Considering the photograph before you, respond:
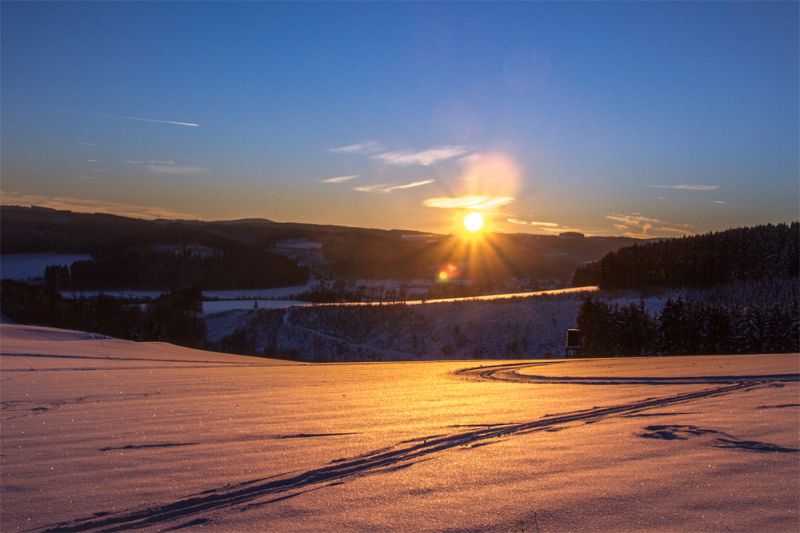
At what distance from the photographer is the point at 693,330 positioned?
3797cm

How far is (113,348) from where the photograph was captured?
1975cm

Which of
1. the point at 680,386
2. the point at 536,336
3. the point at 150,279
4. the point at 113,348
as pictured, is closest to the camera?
the point at 680,386

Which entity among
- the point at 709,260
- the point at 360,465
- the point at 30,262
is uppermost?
the point at 709,260

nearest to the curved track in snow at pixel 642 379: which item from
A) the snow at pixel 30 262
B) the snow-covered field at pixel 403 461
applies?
the snow-covered field at pixel 403 461

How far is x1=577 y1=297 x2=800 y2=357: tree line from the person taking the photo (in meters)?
36.0

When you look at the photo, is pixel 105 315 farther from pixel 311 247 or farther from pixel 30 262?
pixel 311 247

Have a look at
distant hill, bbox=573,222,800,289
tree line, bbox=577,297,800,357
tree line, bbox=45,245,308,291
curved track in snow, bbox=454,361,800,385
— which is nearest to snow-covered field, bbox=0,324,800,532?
curved track in snow, bbox=454,361,800,385

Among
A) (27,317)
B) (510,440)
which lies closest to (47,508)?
(510,440)

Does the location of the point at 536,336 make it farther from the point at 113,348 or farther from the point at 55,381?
the point at 55,381

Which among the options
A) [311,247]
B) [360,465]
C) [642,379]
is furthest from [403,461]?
[311,247]

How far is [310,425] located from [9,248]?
10654cm

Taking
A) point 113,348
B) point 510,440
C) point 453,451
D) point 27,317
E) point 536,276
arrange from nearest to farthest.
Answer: point 453,451, point 510,440, point 113,348, point 27,317, point 536,276

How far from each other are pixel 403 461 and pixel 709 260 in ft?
218

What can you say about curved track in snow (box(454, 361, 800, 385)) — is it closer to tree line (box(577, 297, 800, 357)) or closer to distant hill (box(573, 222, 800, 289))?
tree line (box(577, 297, 800, 357))
